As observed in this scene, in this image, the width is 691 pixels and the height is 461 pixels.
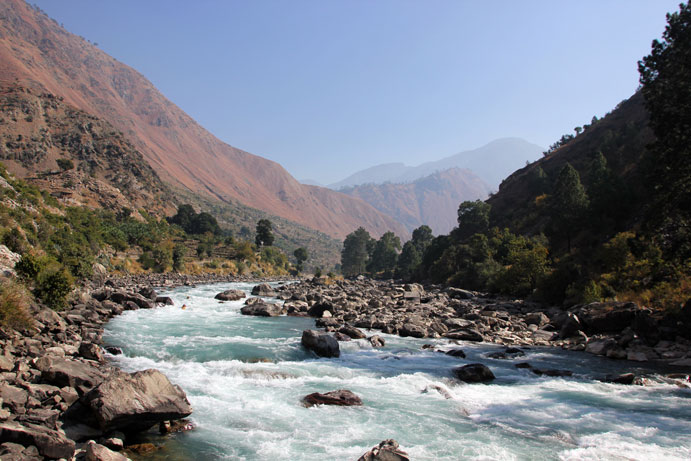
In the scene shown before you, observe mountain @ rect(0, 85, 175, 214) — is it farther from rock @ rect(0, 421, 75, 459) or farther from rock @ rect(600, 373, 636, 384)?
rock @ rect(600, 373, 636, 384)

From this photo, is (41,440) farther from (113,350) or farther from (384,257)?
(384,257)

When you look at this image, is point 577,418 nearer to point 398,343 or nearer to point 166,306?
point 398,343

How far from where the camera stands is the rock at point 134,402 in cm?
978

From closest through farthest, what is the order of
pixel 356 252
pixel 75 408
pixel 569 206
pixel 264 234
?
pixel 75 408 < pixel 569 206 < pixel 264 234 < pixel 356 252

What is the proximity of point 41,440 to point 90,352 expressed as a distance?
8892 millimetres

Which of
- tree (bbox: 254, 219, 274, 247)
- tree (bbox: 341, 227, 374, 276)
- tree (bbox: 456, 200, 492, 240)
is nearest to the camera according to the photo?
tree (bbox: 456, 200, 492, 240)

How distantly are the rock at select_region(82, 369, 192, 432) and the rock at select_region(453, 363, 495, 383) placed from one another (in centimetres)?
1114

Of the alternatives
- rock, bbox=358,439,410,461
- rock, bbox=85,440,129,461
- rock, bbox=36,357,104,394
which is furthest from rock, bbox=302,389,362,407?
rock, bbox=36,357,104,394

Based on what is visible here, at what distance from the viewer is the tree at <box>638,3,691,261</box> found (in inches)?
742

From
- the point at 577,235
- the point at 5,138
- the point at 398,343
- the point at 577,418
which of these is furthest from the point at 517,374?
the point at 5,138

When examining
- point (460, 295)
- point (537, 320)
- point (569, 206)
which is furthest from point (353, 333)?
point (569, 206)

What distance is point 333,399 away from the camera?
13586 mm

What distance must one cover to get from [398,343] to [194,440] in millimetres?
16243

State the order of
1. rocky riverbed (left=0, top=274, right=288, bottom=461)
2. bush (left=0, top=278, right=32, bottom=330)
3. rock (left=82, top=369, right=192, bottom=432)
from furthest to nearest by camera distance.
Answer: bush (left=0, top=278, right=32, bottom=330) < rock (left=82, top=369, right=192, bottom=432) < rocky riverbed (left=0, top=274, right=288, bottom=461)
